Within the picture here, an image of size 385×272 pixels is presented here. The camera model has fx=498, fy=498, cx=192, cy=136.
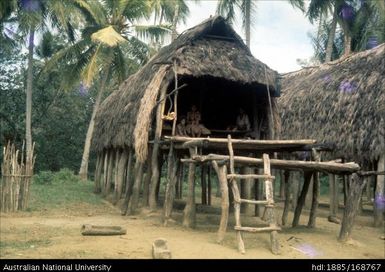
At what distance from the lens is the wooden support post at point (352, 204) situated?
30.8 ft

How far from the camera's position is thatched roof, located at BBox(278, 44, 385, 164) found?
43.4 feet

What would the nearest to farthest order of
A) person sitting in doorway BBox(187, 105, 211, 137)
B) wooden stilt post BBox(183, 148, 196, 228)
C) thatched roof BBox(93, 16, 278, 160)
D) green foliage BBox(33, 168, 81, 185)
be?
wooden stilt post BBox(183, 148, 196, 228), thatched roof BBox(93, 16, 278, 160), person sitting in doorway BBox(187, 105, 211, 137), green foliage BBox(33, 168, 81, 185)

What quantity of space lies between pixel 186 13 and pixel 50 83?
8393 mm

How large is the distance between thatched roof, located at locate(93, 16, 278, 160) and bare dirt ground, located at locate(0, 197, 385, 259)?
218cm

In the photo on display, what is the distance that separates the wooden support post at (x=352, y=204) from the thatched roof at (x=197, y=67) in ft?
12.7

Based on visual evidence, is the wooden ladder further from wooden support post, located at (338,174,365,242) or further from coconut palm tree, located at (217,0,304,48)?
coconut palm tree, located at (217,0,304,48)

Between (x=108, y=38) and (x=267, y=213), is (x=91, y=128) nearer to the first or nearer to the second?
(x=108, y=38)

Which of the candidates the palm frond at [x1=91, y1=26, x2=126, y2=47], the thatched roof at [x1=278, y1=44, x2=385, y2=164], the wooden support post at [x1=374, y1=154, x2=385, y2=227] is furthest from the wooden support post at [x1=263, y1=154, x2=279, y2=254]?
the palm frond at [x1=91, y1=26, x2=126, y2=47]

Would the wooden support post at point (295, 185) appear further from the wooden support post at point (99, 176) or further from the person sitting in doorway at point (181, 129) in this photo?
the wooden support post at point (99, 176)

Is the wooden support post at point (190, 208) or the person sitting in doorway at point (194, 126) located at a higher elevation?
the person sitting in doorway at point (194, 126)

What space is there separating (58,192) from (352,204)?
424 inches

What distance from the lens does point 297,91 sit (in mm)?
17797

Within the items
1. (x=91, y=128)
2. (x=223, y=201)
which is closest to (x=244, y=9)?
(x=91, y=128)

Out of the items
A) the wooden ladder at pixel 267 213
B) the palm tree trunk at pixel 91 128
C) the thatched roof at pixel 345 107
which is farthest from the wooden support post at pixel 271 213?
the palm tree trunk at pixel 91 128
